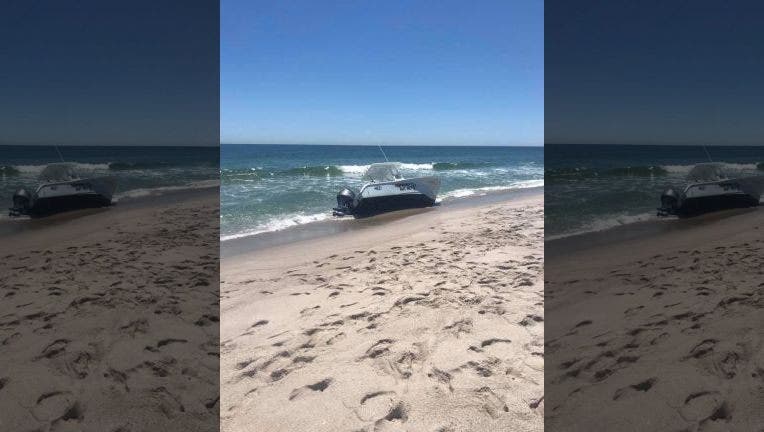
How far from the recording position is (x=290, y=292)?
4680mm

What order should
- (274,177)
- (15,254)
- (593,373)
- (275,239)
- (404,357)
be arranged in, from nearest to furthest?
(593,373), (404,357), (15,254), (275,239), (274,177)

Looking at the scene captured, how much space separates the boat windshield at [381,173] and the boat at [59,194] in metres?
6.91

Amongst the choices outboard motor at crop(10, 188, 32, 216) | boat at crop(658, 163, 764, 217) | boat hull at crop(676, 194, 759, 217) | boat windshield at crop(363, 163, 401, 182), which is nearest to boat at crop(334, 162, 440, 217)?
boat windshield at crop(363, 163, 401, 182)

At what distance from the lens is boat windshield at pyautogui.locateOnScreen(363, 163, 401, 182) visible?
11.4 meters

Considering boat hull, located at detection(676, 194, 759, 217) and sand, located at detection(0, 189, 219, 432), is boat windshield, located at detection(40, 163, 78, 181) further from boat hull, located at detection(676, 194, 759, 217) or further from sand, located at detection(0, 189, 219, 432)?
boat hull, located at detection(676, 194, 759, 217)

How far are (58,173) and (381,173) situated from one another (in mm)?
7788

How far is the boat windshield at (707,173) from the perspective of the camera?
910cm

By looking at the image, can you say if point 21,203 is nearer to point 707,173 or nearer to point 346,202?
point 346,202

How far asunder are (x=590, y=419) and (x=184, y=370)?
2.94 metres

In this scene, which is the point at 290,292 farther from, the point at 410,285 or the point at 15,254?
the point at 15,254

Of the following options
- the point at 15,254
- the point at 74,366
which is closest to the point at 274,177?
the point at 15,254

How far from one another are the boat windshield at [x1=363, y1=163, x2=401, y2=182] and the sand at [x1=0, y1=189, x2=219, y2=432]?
18.9 feet

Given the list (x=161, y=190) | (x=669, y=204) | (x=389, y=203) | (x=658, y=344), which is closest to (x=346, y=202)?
(x=389, y=203)

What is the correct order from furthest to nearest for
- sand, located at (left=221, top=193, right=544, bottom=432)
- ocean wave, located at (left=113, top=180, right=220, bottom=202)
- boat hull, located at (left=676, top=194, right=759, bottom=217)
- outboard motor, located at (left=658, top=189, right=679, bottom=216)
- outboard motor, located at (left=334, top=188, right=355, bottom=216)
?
1. ocean wave, located at (left=113, top=180, right=220, bottom=202)
2. outboard motor, located at (left=334, top=188, right=355, bottom=216)
3. outboard motor, located at (left=658, top=189, right=679, bottom=216)
4. boat hull, located at (left=676, top=194, right=759, bottom=217)
5. sand, located at (left=221, top=193, right=544, bottom=432)
